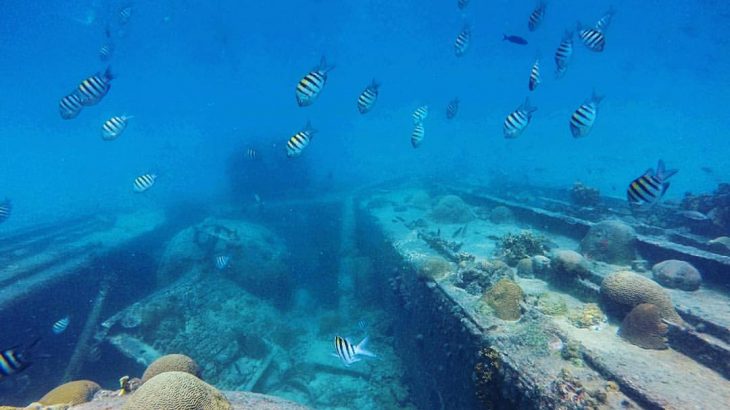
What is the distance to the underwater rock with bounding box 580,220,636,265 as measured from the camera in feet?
23.3

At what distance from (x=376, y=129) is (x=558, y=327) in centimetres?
10820

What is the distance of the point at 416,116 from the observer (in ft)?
28.7

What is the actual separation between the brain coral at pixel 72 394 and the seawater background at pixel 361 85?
18307 millimetres

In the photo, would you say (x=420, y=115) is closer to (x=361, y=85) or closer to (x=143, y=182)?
(x=143, y=182)

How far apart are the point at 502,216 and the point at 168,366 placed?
10730mm

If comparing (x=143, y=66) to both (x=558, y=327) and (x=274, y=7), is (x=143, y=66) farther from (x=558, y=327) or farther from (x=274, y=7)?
(x=558, y=327)

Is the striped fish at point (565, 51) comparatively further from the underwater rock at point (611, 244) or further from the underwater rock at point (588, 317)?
the underwater rock at point (588, 317)

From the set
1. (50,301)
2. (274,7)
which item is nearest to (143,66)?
(274,7)

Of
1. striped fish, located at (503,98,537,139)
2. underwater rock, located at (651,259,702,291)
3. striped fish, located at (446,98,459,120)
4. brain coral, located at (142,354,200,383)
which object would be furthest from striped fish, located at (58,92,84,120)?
underwater rock, located at (651,259,702,291)

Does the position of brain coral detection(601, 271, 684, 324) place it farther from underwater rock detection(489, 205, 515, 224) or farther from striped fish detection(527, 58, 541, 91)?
underwater rock detection(489, 205, 515, 224)

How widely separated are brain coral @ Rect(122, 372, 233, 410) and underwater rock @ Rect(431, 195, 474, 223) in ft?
32.9

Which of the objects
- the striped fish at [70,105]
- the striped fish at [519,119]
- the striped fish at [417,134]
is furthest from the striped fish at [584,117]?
the striped fish at [70,105]

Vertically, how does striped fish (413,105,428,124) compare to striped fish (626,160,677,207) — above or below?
above

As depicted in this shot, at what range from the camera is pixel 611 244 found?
7.19 m
